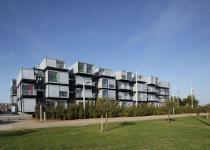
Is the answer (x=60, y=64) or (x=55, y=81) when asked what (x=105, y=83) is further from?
(x=55, y=81)

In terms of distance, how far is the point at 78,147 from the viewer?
412 inches

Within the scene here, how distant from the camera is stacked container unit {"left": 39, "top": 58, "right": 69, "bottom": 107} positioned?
5378 cm

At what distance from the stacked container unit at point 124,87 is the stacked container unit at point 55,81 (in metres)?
19.4

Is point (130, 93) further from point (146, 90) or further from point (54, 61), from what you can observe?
point (54, 61)

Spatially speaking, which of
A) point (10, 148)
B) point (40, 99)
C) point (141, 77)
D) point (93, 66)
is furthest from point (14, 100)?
point (10, 148)

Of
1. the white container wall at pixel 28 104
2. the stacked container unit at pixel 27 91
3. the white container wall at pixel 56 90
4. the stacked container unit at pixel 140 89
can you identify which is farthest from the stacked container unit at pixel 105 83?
the white container wall at pixel 28 104

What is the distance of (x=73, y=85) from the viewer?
200ft

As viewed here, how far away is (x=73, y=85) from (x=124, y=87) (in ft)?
59.5

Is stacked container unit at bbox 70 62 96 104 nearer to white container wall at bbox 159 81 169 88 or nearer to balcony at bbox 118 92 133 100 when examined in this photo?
balcony at bbox 118 92 133 100

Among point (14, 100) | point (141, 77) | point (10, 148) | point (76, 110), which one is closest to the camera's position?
point (10, 148)

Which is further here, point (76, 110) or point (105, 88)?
point (105, 88)

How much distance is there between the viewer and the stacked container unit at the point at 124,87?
235ft

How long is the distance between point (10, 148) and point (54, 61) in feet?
151

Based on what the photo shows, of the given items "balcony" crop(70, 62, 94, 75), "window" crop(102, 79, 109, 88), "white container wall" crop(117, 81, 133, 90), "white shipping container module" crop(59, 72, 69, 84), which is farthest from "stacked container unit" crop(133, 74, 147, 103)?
"white shipping container module" crop(59, 72, 69, 84)
